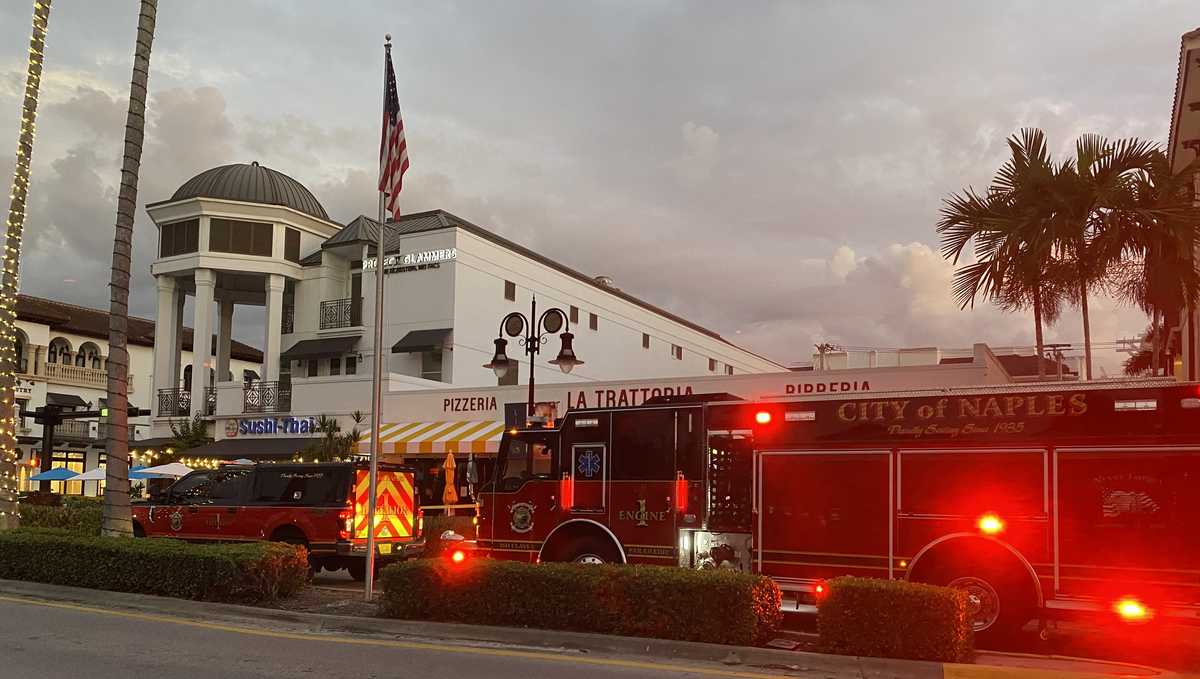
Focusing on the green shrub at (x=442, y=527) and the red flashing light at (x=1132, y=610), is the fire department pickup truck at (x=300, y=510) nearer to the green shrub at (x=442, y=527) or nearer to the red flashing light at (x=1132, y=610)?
the green shrub at (x=442, y=527)

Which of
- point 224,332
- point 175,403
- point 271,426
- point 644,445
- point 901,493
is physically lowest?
point 901,493

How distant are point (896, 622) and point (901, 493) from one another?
3.27 m

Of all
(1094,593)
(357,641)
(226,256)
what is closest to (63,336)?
(226,256)

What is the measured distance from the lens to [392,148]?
13781 mm

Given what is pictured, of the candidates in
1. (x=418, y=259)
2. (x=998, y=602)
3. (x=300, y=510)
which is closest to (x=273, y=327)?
(x=418, y=259)

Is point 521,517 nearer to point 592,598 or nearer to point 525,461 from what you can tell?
point 525,461

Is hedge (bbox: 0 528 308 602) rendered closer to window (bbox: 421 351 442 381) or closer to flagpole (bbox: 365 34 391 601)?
flagpole (bbox: 365 34 391 601)

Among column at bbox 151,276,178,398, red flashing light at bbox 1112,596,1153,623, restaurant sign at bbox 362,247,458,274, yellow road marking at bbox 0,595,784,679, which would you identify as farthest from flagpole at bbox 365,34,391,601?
column at bbox 151,276,178,398

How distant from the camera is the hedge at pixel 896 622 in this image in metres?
8.82

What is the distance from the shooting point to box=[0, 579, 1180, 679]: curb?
8.56 metres

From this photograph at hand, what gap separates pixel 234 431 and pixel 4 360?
2163 centimetres

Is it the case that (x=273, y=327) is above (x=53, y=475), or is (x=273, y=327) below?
above

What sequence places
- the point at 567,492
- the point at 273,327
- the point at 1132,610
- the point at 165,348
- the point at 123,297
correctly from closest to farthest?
the point at 1132,610 → the point at 567,492 → the point at 123,297 → the point at 273,327 → the point at 165,348

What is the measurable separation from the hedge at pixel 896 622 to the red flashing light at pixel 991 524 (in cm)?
231
